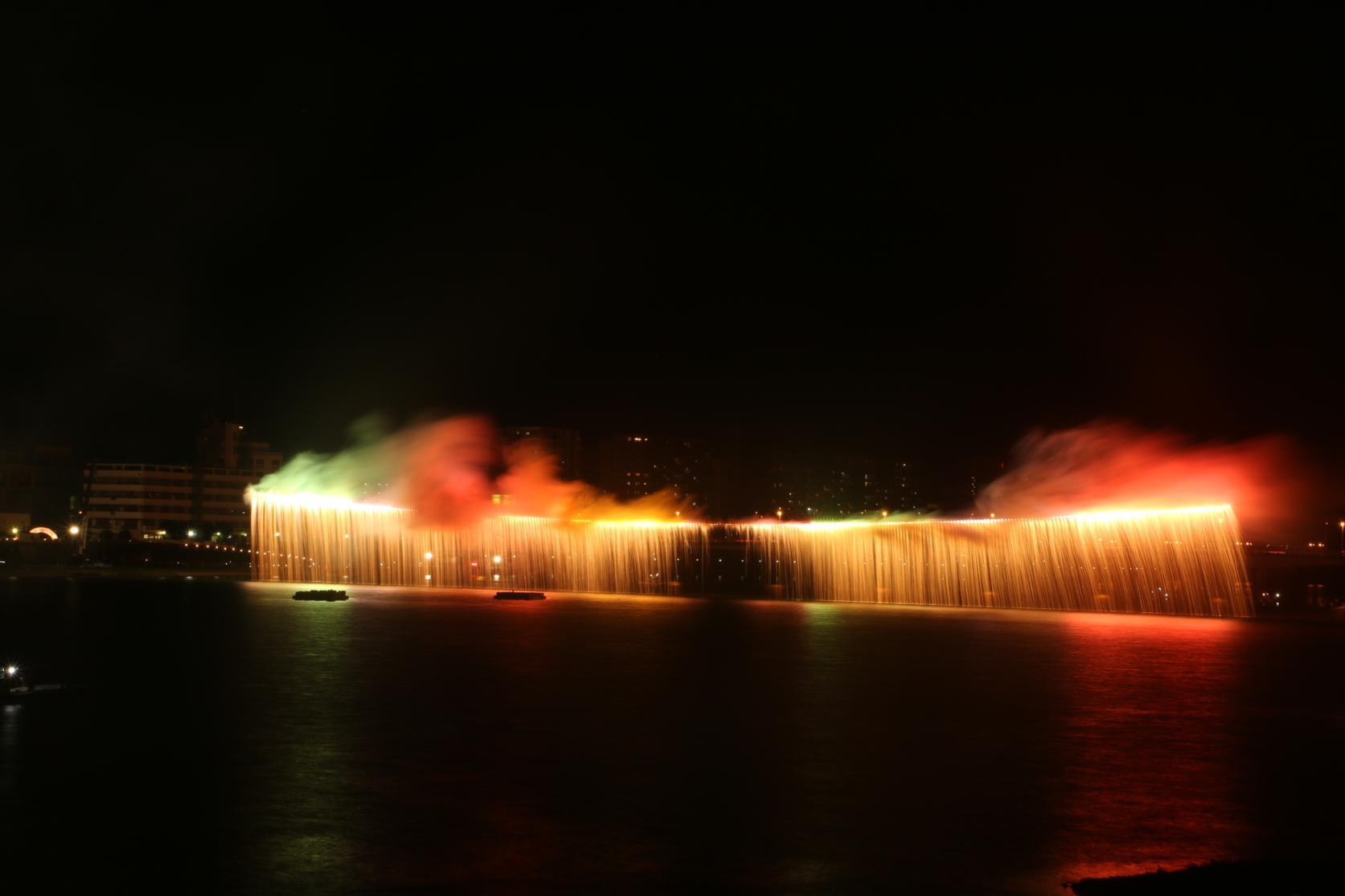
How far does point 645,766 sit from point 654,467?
3863 inches

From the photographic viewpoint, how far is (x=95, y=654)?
79.6 feet

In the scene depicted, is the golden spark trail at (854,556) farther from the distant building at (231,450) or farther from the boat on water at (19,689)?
the distant building at (231,450)

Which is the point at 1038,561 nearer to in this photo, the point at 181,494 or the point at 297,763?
the point at 297,763

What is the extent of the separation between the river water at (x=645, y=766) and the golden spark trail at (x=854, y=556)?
20.2m

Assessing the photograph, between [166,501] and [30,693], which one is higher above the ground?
[166,501]

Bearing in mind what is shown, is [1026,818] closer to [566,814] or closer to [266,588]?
[566,814]

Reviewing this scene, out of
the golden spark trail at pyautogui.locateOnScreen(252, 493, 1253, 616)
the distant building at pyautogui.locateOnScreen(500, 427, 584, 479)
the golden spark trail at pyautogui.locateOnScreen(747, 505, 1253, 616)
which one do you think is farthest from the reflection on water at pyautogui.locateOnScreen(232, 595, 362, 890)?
the distant building at pyautogui.locateOnScreen(500, 427, 584, 479)

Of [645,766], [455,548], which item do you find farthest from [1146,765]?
[455,548]

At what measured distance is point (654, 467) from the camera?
364 ft

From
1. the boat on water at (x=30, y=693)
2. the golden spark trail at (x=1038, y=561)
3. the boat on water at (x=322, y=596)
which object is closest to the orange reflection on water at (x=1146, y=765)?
the boat on water at (x=30, y=693)

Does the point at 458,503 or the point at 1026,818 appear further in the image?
the point at 458,503

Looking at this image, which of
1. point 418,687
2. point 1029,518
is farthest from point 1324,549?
point 418,687

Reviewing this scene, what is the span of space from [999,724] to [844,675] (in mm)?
6098

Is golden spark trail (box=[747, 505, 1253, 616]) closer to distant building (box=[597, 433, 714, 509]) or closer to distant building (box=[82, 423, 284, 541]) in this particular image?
distant building (box=[597, 433, 714, 509])
